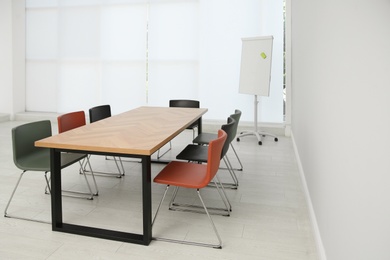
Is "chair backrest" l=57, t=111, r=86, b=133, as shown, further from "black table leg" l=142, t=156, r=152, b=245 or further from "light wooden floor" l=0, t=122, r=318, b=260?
"black table leg" l=142, t=156, r=152, b=245

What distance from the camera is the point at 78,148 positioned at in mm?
2430

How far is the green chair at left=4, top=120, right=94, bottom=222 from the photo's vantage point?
9.25ft

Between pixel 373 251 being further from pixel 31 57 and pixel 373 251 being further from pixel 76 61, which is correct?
pixel 31 57

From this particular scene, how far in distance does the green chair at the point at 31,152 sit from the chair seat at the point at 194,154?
0.96 metres

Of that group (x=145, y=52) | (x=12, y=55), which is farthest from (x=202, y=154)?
(x=12, y=55)

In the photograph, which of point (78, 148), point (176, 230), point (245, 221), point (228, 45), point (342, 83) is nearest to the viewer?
point (342, 83)

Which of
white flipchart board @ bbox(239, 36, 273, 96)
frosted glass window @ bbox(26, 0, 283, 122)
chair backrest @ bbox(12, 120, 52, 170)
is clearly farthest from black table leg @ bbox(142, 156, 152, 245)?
frosted glass window @ bbox(26, 0, 283, 122)

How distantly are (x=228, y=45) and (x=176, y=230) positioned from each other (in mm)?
5039

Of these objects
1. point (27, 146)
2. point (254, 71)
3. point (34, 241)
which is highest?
point (254, 71)

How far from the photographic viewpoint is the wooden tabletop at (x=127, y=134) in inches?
94.0

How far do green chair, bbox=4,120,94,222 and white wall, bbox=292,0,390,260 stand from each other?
7.06 ft

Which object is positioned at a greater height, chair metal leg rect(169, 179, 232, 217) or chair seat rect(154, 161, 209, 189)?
chair seat rect(154, 161, 209, 189)

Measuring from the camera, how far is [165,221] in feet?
9.20

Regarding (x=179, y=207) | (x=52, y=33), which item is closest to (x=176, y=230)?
(x=179, y=207)
